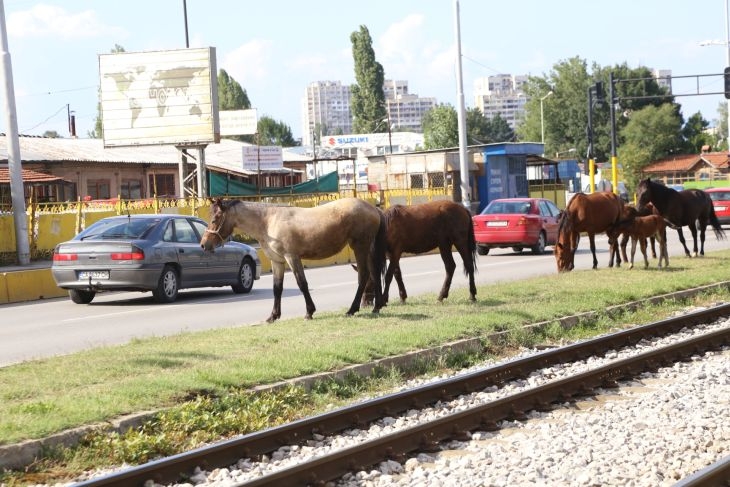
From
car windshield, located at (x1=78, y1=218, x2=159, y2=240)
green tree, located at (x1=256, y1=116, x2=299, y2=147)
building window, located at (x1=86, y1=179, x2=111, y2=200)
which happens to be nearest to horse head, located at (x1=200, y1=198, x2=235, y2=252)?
car windshield, located at (x1=78, y1=218, x2=159, y2=240)

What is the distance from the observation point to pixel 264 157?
181 ft

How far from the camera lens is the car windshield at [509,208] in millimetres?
32406

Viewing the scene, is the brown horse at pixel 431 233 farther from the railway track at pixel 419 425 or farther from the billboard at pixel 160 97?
the billboard at pixel 160 97

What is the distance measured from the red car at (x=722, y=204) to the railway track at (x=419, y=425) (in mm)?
33282

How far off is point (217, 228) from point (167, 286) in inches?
231

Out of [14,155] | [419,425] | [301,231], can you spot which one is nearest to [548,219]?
Answer: [14,155]

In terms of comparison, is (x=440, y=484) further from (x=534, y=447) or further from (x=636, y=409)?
(x=636, y=409)

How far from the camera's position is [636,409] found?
979 centimetres

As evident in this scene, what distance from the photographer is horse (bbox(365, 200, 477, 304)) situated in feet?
54.6

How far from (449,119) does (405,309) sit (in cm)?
9754

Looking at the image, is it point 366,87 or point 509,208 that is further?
point 366,87

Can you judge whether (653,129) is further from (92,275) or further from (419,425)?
(419,425)

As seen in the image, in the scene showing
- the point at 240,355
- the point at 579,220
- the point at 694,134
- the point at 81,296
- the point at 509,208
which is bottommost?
the point at 240,355

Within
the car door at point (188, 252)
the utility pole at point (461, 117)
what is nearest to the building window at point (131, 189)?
the utility pole at point (461, 117)
